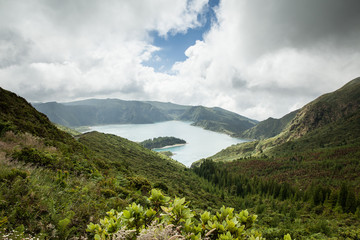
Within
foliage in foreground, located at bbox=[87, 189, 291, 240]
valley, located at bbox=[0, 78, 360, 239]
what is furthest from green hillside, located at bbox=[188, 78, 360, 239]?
foliage in foreground, located at bbox=[87, 189, 291, 240]

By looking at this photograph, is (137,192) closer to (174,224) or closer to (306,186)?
(174,224)

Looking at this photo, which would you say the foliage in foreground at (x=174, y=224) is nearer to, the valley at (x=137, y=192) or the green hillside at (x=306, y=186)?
the valley at (x=137, y=192)

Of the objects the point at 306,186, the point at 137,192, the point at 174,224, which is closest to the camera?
the point at 174,224

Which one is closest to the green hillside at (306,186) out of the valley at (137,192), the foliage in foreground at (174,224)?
the valley at (137,192)

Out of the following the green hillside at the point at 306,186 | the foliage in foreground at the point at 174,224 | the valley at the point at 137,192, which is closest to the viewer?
the foliage in foreground at the point at 174,224

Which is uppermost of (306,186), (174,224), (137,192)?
(174,224)

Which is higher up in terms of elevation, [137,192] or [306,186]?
[137,192]

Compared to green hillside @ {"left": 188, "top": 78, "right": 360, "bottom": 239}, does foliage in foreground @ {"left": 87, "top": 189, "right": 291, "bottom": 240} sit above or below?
above

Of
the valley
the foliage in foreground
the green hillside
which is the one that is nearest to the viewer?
the foliage in foreground

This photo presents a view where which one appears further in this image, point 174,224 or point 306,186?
Result: point 306,186

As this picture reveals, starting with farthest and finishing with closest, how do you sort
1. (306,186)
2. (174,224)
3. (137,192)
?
(306,186) → (137,192) → (174,224)

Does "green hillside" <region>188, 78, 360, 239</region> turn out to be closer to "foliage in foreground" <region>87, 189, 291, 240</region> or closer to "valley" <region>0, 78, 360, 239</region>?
"valley" <region>0, 78, 360, 239</region>

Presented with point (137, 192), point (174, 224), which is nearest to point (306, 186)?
point (137, 192)

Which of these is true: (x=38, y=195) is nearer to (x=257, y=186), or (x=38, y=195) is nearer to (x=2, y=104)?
(x=2, y=104)
